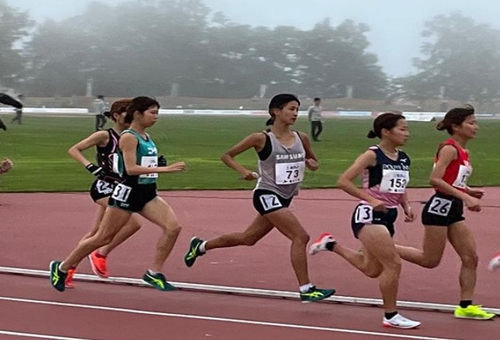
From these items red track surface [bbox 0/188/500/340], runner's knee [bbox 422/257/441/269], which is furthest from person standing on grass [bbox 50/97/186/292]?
runner's knee [bbox 422/257/441/269]

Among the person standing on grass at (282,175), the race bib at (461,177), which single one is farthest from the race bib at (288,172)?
the race bib at (461,177)

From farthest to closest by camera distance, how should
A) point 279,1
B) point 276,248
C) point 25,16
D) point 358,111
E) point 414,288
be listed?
point 279,1 → point 25,16 → point 358,111 → point 276,248 → point 414,288

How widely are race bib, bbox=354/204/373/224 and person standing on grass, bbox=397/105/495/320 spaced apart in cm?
64

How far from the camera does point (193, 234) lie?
562 inches

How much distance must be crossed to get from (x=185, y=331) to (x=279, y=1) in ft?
249

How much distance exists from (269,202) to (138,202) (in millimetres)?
1208

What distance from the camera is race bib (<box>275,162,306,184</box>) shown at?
9508 mm

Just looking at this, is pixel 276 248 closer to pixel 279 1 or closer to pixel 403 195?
pixel 403 195

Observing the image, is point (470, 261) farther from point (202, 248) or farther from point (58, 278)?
point (58, 278)

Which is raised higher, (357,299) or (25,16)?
(25,16)

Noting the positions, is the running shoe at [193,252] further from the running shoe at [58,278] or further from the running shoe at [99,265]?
the running shoe at [58,278]

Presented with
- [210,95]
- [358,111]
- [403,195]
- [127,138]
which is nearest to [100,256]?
[127,138]

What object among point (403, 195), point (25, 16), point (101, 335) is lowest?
point (101, 335)

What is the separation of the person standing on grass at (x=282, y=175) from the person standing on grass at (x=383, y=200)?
29.6 inches
